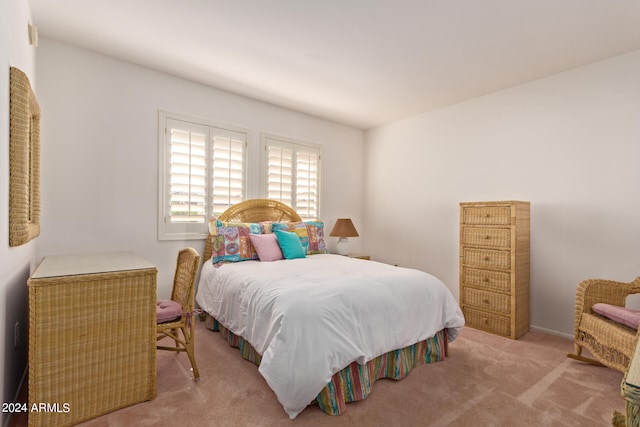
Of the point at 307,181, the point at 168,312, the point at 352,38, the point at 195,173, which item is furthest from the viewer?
the point at 307,181

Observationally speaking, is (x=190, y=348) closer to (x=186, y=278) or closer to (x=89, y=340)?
(x=186, y=278)

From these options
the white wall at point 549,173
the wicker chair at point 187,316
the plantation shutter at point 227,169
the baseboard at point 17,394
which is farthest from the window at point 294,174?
the baseboard at point 17,394

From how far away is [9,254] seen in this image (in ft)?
5.42

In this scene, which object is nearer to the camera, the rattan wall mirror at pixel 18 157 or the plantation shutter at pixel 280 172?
the rattan wall mirror at pixel 18 157

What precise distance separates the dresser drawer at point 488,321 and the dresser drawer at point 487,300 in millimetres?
67

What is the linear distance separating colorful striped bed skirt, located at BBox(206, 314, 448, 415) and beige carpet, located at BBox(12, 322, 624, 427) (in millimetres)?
50

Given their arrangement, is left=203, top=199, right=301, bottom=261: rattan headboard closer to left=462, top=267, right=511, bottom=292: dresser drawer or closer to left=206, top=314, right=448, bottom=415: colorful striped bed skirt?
left=206, top=314, right=448, bottom=415: colorful striped bed skirt

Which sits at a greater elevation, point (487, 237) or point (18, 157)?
point (18, 157)

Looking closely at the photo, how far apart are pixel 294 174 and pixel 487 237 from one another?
98.2 inches

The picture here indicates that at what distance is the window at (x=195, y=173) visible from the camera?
3340mm

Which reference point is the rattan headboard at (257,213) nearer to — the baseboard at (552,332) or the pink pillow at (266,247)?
the pink pillow at (266,247)

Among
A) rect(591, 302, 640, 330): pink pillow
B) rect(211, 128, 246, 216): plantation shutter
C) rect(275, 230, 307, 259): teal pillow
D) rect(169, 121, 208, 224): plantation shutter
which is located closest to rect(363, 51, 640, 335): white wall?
rect(591, 302, 640, 330): pink pillow

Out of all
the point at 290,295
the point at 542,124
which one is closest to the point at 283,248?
the point at 290,295

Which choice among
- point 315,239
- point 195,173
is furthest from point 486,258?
point 195,173
